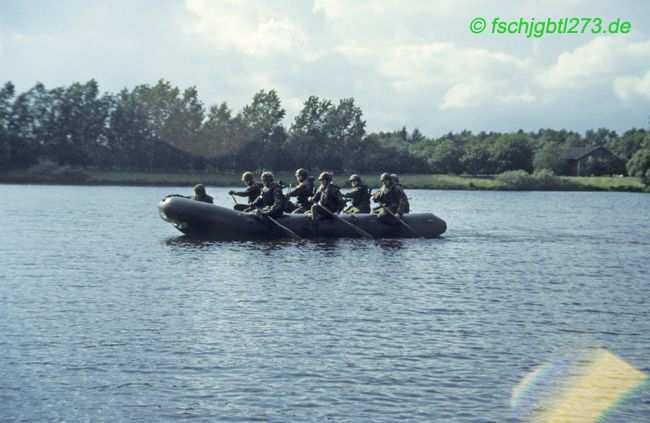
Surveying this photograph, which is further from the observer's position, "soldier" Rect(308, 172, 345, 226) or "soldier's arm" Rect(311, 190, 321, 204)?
"soldier's arm" Rect(311, 190, 321, 204)

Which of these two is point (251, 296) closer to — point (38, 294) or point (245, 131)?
point (38, 294)

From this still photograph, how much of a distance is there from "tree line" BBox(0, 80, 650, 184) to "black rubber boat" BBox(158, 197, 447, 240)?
78562 mm

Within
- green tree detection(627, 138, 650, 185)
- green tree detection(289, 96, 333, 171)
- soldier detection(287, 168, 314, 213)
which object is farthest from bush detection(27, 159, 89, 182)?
soldier detection(287, 168, 314, 213)

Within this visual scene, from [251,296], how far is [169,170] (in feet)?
299

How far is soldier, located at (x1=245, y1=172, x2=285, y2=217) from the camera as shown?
95.6 feet

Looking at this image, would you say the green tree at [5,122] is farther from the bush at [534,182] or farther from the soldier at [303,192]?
the soldier at [303,192]

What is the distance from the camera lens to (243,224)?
2906 cm

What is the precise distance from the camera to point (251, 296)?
742 inches

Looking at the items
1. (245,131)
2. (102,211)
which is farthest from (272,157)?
(102,211)

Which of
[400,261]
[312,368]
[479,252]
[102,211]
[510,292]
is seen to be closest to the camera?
[312,368]

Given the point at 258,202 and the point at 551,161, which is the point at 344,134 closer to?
the point at 551,161

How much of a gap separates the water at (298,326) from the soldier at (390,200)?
1.38 meters

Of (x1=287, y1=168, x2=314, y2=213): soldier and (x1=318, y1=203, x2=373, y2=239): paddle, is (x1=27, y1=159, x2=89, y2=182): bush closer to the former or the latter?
(x1=287, y1=168, x2=314, y2=213): soldier

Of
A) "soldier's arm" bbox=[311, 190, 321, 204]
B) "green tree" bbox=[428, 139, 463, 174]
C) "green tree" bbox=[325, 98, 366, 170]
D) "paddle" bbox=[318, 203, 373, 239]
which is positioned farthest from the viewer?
"green tree" bbox=[428, 139, 463, 174]
